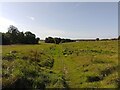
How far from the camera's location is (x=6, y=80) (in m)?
16.4

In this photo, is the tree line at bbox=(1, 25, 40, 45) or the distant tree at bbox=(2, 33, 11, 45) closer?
the distant tree at bbox=(2, 33, 11, 45)

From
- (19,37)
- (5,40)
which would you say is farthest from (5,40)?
(19,37)

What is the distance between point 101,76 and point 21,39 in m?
101

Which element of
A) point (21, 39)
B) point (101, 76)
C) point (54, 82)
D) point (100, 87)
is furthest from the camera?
point (21, 39)

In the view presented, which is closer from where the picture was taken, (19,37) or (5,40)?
(5,40)

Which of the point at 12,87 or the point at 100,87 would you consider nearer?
the point at 12,87

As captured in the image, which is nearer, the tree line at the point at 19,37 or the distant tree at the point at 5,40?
the distant tree at the point at 5,40

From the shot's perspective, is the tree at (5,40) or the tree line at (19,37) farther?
the tree line at (19,37)

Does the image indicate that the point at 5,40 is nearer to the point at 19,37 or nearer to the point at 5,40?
the point at 5,40

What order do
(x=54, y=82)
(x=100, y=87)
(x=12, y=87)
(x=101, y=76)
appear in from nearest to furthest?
(x=12, y=87) < (x=100, y=87) < (x=54, y=82) < (x=101, y=76)

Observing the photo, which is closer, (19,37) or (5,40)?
(5,40)

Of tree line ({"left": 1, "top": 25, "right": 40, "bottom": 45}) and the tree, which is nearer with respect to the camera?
the tree

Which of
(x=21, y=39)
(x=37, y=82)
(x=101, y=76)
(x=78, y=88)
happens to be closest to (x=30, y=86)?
(x=37, y=82)

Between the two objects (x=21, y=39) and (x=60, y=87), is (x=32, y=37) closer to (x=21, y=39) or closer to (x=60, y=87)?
(x=21, y=39)
